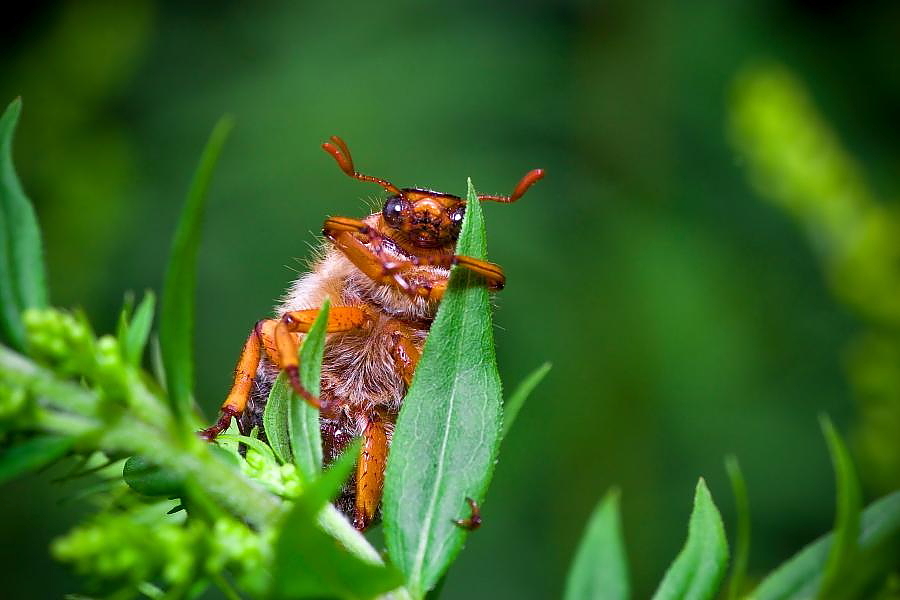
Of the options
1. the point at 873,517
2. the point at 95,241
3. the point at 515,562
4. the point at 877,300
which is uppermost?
the point at 877,300

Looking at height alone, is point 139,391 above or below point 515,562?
above

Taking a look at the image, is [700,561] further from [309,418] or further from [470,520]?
[309,418]

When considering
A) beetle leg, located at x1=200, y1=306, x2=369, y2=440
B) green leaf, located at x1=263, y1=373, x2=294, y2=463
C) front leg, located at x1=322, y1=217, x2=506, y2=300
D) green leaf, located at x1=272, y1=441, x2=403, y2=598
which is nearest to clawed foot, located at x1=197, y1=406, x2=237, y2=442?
beetle leg, located at x1=200, y1=306, x2=369, y2=440

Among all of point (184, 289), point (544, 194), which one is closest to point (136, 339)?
point (184, 289)

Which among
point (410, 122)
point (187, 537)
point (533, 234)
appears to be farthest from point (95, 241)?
point (187, 537)

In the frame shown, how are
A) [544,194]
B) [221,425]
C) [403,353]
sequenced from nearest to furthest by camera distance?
[221,425] < [403,353] < [544,194]

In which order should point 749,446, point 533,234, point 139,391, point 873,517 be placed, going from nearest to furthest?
point 139,391 → point 873,517 → point 749,446 → point 533,234

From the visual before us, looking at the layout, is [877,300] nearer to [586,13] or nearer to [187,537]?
[187,537]
